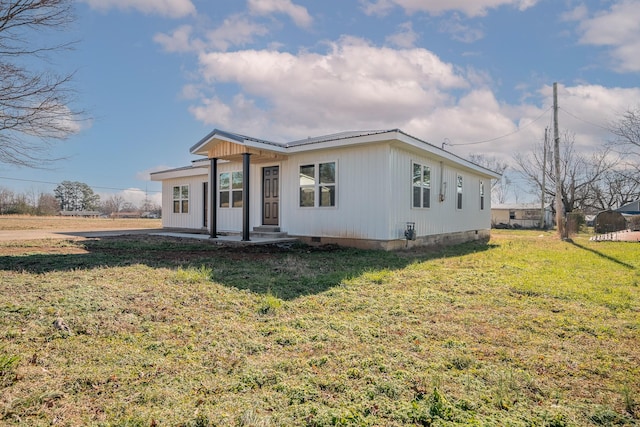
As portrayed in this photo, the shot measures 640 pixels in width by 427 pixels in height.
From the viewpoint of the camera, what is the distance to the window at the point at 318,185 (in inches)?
395

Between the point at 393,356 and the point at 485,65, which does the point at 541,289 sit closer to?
the point at 393,356

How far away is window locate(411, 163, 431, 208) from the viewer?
10.5m

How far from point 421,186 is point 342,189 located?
8.61 ft

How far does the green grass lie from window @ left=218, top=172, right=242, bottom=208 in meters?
6.82

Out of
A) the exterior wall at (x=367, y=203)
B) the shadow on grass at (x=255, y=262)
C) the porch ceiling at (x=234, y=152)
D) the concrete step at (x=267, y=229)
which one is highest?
the porch ceiling at (x=234, y=152)

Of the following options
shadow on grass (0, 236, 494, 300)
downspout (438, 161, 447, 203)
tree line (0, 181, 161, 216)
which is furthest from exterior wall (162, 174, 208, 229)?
tree line (0, 181, 161, 216)

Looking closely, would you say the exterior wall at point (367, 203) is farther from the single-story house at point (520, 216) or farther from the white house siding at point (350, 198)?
the single-story house at point (520, 216)

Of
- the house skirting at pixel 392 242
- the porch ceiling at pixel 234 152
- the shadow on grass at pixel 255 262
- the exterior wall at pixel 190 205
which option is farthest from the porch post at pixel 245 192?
the exterior wall at pixel 190 205

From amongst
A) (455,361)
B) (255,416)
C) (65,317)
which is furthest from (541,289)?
(65,317)

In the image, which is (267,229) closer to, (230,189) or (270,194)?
(270,194)

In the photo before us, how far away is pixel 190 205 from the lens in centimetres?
1519

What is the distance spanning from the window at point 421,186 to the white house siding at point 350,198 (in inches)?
65.0

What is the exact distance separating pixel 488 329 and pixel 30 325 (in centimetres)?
435

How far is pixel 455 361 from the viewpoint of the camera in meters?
2.81
